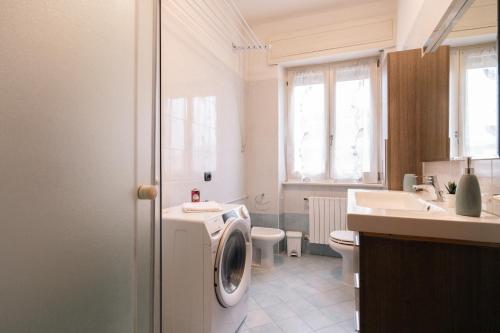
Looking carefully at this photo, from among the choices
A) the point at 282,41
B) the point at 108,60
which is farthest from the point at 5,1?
the point at 282,41

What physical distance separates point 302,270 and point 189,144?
1.78 m

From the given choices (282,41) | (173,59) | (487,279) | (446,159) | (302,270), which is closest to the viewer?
(487,279)

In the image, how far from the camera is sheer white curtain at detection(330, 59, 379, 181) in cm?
286

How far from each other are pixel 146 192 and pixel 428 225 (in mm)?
873

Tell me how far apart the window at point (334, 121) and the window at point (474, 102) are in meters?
1.58

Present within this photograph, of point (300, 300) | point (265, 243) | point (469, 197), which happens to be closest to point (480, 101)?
point (469, 197)

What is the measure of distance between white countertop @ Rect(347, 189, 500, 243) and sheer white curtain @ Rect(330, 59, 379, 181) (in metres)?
2.18

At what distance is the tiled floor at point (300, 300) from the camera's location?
1.72m

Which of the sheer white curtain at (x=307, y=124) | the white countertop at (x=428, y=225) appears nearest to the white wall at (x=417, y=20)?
the sheer white curtain at (x=307, y=124)

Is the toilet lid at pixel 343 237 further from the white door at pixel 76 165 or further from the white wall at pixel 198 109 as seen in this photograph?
the white door at pixel 76 165

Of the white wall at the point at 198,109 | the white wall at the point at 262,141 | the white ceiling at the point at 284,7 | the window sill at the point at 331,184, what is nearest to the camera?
the white wall at the point at 198,109

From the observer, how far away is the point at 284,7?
2748 mm

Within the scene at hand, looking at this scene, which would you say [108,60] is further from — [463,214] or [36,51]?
[463,214]

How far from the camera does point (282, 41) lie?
3006 mm
